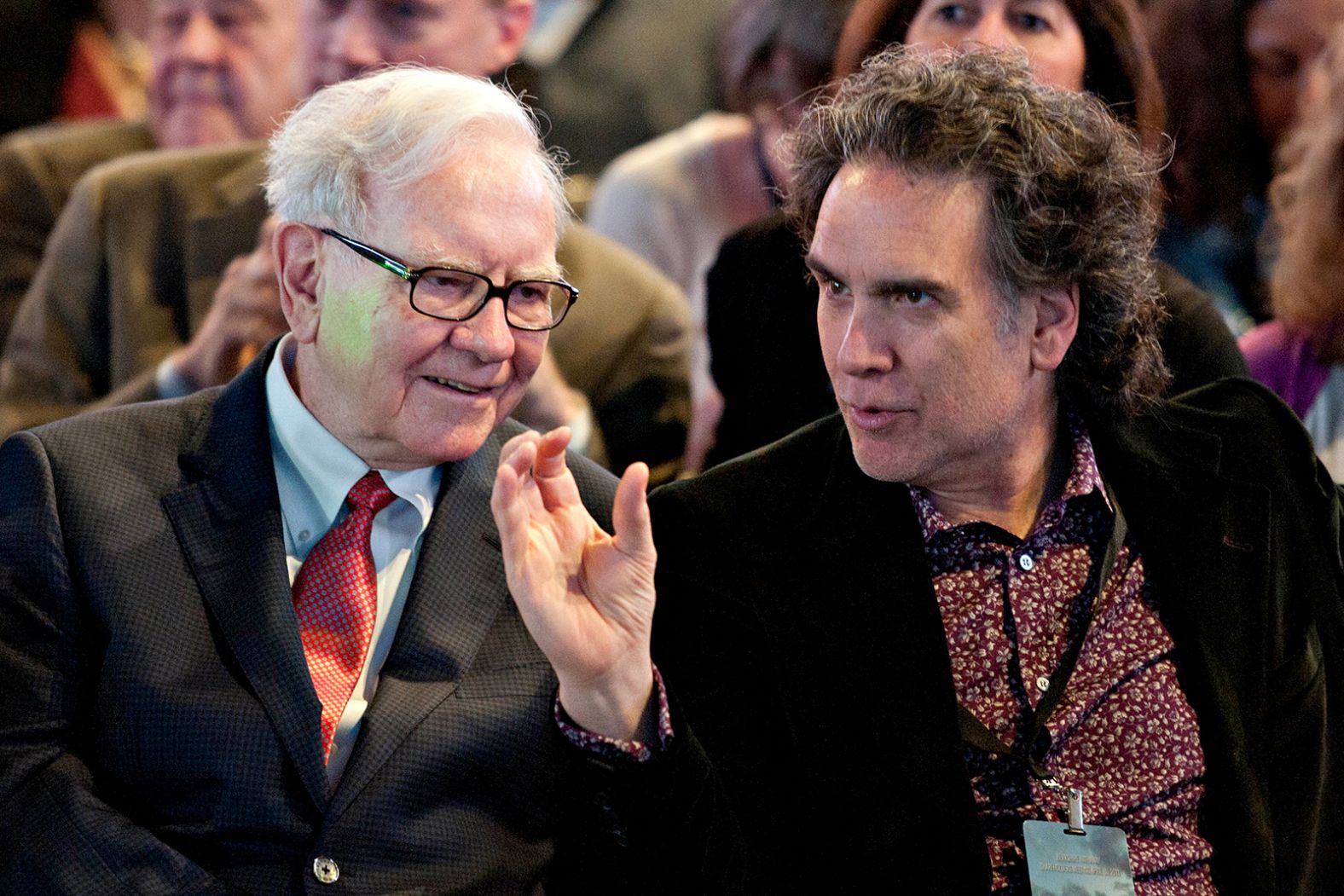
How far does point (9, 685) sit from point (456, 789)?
1.84 feet

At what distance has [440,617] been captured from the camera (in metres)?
2.18

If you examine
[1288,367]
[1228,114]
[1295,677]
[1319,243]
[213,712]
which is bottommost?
[213,712]

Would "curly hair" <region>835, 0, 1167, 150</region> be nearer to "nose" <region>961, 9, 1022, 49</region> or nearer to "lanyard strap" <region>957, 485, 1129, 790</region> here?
"nose" <region>961, 9, 1022, 49</region>

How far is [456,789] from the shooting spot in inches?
83.7

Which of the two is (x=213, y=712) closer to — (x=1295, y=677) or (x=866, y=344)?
(x=866, y=344)

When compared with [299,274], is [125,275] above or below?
below

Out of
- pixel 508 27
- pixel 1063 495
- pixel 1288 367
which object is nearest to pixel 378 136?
pixel 1063 495

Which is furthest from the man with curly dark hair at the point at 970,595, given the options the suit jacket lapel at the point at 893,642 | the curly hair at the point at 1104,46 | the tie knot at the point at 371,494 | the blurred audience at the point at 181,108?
the blurred audience at the point at 181,108

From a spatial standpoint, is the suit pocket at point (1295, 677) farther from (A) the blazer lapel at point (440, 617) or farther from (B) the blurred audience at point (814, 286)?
(A) the blazer lapel at point (440, 617)

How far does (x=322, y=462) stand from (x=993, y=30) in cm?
157

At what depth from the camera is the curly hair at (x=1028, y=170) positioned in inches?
88.3

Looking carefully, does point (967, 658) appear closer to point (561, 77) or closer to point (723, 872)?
point (723, 872)

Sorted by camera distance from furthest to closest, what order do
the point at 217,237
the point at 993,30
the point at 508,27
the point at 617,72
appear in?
the point at 617,72 < the point at 508,27 < the point at 217,237 < the point at 993,30

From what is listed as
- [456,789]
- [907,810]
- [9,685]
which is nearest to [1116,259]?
[907,810]
